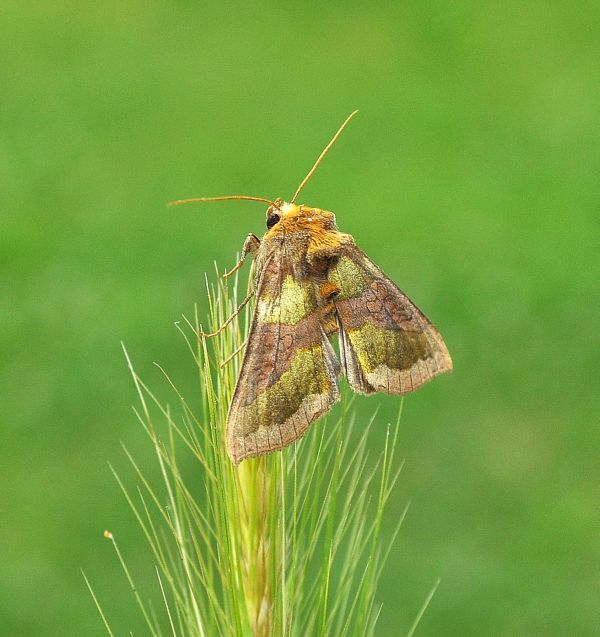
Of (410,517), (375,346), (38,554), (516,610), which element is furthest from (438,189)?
(375,346)

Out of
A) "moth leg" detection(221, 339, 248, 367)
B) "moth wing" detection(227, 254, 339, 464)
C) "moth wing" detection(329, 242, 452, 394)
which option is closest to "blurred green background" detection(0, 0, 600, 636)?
"moth wing" detection(329, 242, 452, 394)

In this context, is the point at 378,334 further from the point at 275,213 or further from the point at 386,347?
the point at 275,213

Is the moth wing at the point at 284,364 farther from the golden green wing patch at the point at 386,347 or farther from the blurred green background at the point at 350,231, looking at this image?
the blurred green background at the point at 350,231

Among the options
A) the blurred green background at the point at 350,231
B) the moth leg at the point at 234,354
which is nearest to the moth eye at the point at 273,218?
the moth leg at the point at 234,354

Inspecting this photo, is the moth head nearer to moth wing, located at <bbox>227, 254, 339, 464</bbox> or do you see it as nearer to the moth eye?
the moth eye

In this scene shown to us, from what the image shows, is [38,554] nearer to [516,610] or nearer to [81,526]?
[81,526]

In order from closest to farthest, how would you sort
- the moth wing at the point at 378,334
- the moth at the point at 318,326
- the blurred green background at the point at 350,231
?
the moth at the point at 318,326 < the moth wing at the point at 378,334 < the blurred green background at the point at 350,231
